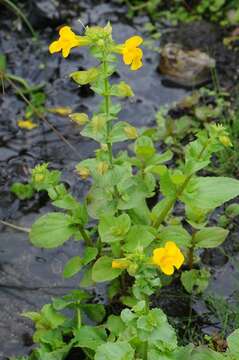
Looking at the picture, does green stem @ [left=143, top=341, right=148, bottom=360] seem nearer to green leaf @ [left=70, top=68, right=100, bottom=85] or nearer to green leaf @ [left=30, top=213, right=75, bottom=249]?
green leaf @ [left=30, top=213, right=75, bottom=249]

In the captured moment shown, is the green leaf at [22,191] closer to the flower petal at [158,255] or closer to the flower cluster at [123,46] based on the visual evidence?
the flower cluster at [123,46]

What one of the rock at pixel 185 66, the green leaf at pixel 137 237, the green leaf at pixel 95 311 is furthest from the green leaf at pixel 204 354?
the rock at pixel 185 66

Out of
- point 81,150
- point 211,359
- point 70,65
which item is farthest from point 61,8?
point 211,359

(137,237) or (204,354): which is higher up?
(137,237)

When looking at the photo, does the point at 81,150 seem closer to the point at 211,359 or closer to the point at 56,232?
the point at 56,232

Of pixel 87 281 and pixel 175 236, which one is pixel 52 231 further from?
pixel 175 236

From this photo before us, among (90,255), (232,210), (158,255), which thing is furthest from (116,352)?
(232,210)
